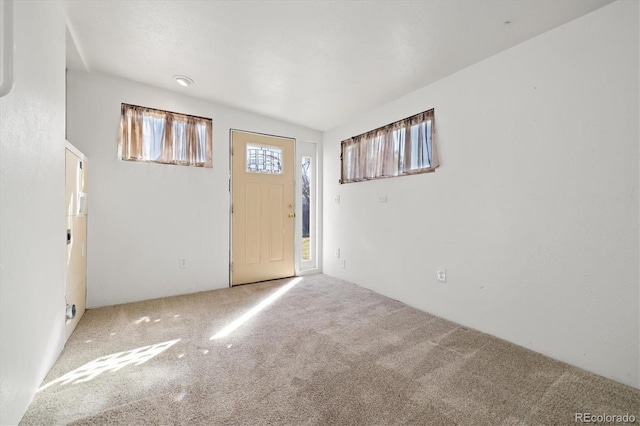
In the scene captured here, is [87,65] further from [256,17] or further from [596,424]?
[596,424]

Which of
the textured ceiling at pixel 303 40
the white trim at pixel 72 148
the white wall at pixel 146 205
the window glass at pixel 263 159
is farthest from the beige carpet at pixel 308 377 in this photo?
the textured ceiling at pixel 303 40

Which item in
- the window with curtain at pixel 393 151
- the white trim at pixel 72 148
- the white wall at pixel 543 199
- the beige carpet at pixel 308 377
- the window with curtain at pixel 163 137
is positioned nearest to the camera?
the beige carpet at pixel 308 377

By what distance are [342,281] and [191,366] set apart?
2.38m

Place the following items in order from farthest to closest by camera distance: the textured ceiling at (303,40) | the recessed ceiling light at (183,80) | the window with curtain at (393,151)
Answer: the recessed ceiling light at (183,80)
the window with curtain at (393,151)
the textured ceiling at (303,40)

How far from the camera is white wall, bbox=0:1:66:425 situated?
1.15 metres

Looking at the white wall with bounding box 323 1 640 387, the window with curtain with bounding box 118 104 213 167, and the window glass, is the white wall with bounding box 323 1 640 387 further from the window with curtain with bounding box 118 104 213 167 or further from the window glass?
the window with curtain with bounding box 118 104 213 167

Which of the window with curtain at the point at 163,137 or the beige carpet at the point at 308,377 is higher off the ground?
the window with curtain at the point at 163,137

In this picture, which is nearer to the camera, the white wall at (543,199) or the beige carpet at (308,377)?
the beige carpet at (308,377)

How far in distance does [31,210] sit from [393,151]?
297cm

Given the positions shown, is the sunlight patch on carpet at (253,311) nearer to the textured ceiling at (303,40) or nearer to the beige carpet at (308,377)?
the beige carpet at (308,377)

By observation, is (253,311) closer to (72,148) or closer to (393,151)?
(72,148)

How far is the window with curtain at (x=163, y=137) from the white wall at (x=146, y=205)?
75 millimetres

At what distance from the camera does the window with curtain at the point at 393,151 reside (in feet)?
8.95

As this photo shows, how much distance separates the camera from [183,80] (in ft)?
9.46
